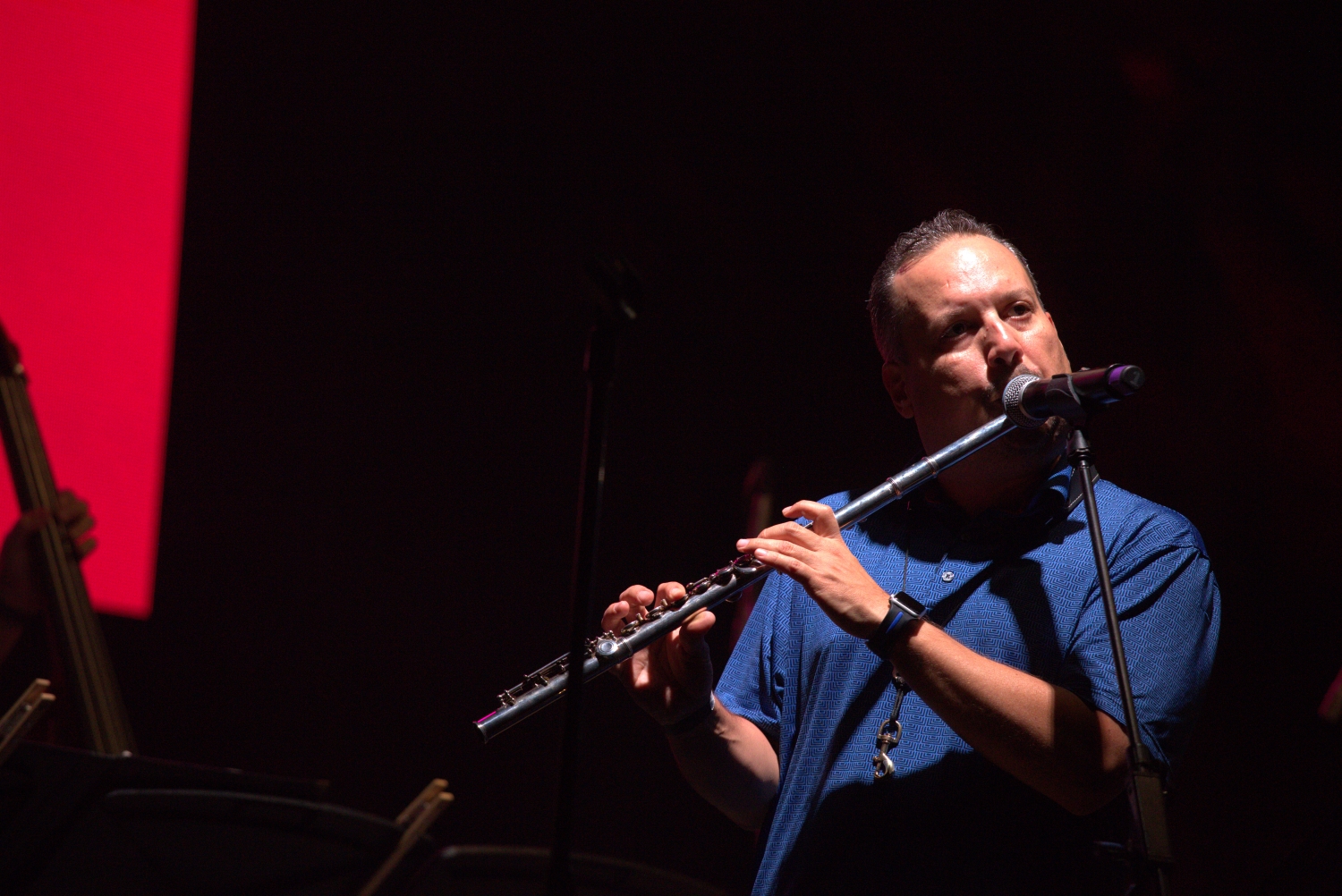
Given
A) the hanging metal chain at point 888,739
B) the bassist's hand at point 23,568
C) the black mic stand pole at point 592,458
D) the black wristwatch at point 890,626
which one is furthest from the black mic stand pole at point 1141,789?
the bassist's hand at point 23,568

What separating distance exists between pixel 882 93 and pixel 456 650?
2386 millimetres

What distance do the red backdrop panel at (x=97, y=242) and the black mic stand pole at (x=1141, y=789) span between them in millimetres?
2851

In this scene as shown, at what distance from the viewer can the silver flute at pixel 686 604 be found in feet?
6.23

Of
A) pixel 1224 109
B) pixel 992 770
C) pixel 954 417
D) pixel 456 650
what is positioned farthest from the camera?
pixel 456 650

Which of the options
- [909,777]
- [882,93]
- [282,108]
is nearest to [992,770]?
[909,777]

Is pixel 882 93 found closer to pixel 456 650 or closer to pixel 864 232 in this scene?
pixel 864 232

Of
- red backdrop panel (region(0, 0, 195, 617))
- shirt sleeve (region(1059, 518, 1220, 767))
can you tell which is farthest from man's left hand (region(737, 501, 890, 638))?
red backdrop panel (region(0, 0, 195, 617))

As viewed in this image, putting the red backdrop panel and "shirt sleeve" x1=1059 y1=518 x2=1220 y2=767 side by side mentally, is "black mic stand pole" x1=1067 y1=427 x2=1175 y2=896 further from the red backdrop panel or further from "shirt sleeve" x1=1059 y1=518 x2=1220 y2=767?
the red backdrop panel

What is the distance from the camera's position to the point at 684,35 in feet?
11.8

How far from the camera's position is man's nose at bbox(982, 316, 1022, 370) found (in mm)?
1972

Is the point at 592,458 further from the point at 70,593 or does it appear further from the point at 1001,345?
the point at 70,593

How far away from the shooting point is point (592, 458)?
126cm

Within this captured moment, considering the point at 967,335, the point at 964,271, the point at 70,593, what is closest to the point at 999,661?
the point at 967,335

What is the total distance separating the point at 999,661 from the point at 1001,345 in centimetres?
62
